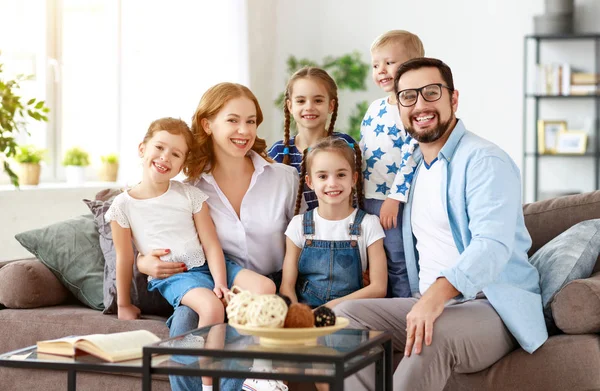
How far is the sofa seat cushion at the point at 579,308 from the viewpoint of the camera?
7.90 ft

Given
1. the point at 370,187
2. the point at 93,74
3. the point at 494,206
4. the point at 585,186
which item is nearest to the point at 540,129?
the point at 585,186

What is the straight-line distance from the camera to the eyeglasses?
2592 mm

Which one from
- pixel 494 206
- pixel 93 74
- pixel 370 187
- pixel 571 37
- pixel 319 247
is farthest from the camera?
pixel 571 37

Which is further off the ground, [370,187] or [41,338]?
[370,187]

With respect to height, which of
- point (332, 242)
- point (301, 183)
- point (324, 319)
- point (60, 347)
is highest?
point (301, 183)

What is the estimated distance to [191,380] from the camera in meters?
2.48

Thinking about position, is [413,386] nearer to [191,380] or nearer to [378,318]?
[378,318]

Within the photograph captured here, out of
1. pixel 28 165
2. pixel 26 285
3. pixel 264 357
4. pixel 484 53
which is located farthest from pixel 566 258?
pixel 484 53

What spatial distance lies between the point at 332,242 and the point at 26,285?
1144 millimetres

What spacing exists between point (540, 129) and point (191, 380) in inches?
184

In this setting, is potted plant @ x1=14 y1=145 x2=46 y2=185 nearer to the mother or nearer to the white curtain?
the white curtain

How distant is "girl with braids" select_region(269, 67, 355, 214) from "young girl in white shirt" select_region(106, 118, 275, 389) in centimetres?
44

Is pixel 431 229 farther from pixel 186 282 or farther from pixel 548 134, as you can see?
pixel 548 134

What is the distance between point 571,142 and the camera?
6426 millimetres
